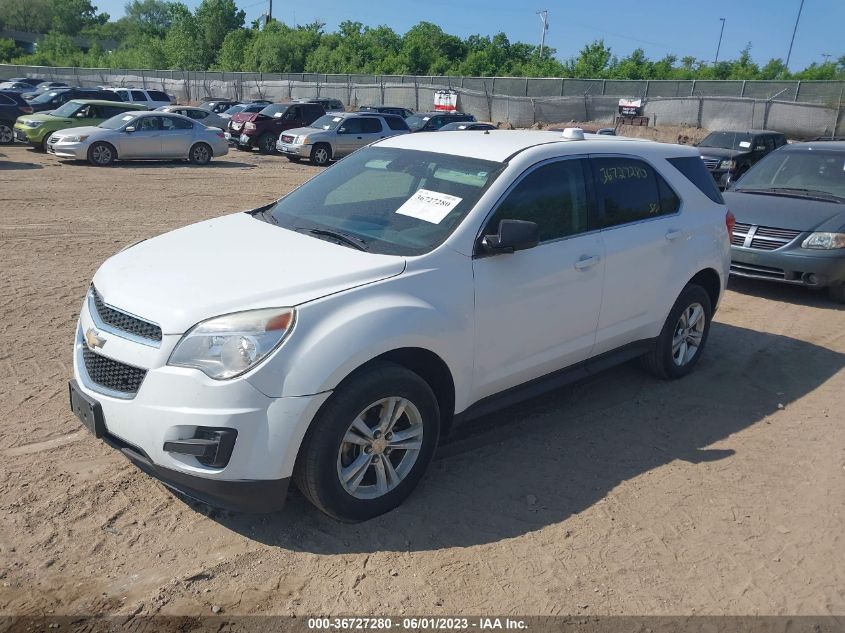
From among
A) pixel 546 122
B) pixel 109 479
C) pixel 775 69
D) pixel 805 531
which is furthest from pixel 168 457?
pixel 775 69

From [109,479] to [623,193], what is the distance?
373 centimetres

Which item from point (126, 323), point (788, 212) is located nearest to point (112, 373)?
point (126, 323)

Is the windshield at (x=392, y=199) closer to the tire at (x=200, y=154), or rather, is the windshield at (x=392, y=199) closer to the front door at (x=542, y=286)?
the front door at (x=542, y=286)

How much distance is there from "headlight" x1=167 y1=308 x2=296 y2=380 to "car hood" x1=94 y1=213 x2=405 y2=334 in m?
0.05

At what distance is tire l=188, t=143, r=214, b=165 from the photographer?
19828mm

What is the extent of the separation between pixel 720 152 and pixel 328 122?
11496 millimetres

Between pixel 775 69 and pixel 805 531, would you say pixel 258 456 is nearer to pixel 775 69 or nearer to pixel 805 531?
pixel 805 531

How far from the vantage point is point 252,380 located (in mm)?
3164

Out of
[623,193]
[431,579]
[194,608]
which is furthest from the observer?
[623,193]

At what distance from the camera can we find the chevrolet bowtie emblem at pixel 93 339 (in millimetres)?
3525

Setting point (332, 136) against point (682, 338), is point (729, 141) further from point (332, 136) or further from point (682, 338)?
point (682, 338)

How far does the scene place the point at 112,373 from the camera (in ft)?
11.4

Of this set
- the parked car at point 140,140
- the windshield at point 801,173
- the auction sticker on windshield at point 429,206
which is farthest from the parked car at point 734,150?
the auction sticker on windshield at point 429,206

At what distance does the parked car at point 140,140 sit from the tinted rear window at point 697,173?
16067 mm
